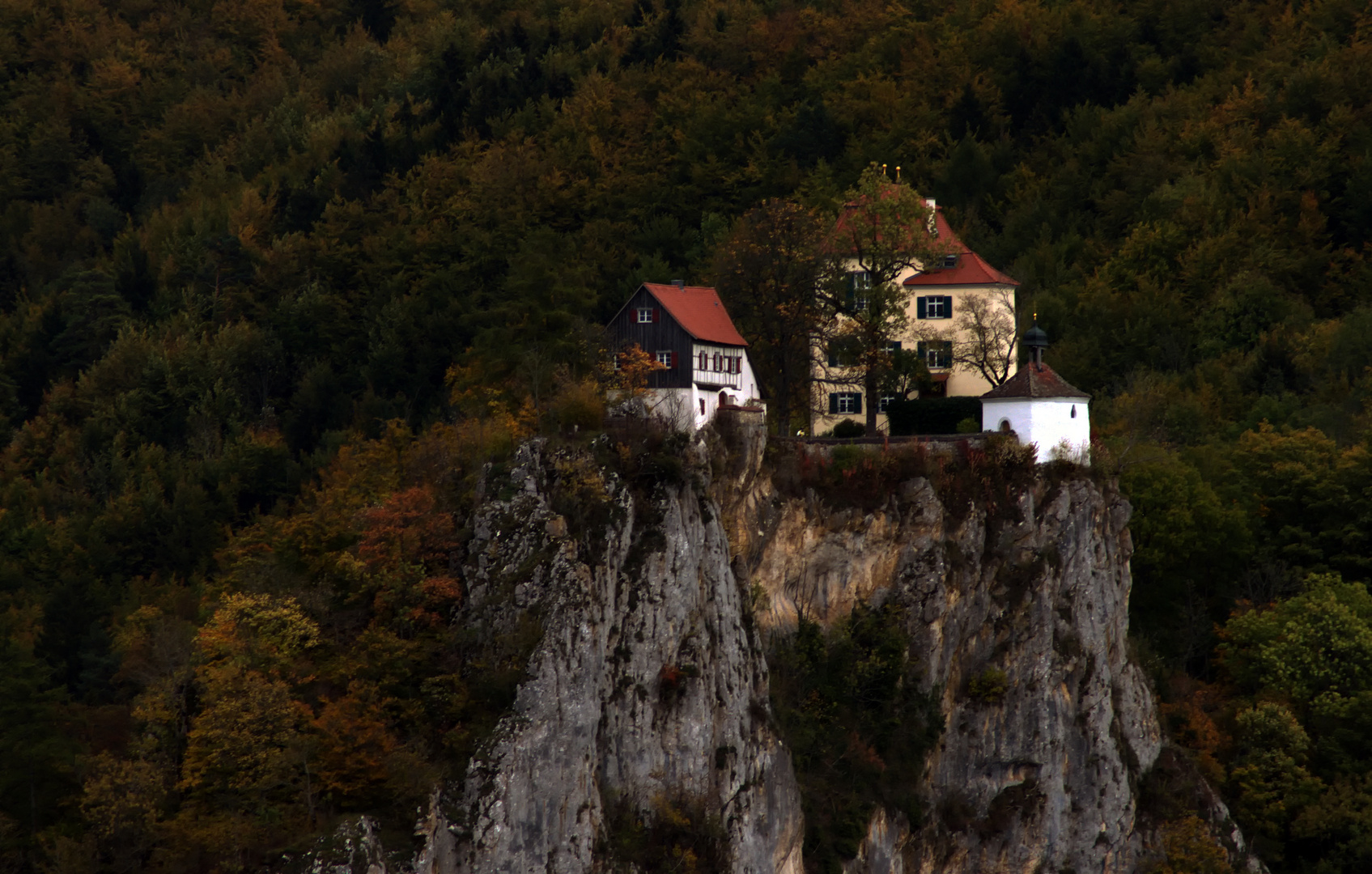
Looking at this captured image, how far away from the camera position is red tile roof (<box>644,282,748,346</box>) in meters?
62.6

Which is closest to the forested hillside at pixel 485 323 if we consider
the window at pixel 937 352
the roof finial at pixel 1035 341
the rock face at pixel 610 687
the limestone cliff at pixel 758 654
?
the rock face at pixel 610 687

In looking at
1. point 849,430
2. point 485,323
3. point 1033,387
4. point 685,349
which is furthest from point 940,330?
point 485,323

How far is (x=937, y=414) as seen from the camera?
6519 cm

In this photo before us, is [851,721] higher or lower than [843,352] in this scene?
lower

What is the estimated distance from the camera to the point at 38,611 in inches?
3337

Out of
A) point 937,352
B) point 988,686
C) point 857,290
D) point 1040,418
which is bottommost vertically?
point 988,686

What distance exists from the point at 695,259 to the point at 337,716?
157 feet

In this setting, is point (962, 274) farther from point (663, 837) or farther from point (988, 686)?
point (663, 837)

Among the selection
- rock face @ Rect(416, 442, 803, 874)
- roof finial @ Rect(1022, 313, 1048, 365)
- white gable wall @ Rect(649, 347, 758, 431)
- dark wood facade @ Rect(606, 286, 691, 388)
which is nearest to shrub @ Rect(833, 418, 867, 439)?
white gable wall @ Rect(649, 347, 758, 431)

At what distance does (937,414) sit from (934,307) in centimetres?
671

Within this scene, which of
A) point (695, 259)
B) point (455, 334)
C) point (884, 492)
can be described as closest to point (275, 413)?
point (455, 334)

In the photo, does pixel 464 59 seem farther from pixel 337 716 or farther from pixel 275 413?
pixel 337 716

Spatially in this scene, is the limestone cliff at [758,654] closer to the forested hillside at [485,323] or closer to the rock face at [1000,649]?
the rock face at [1000,649]

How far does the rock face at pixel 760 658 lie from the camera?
50.6 metres
